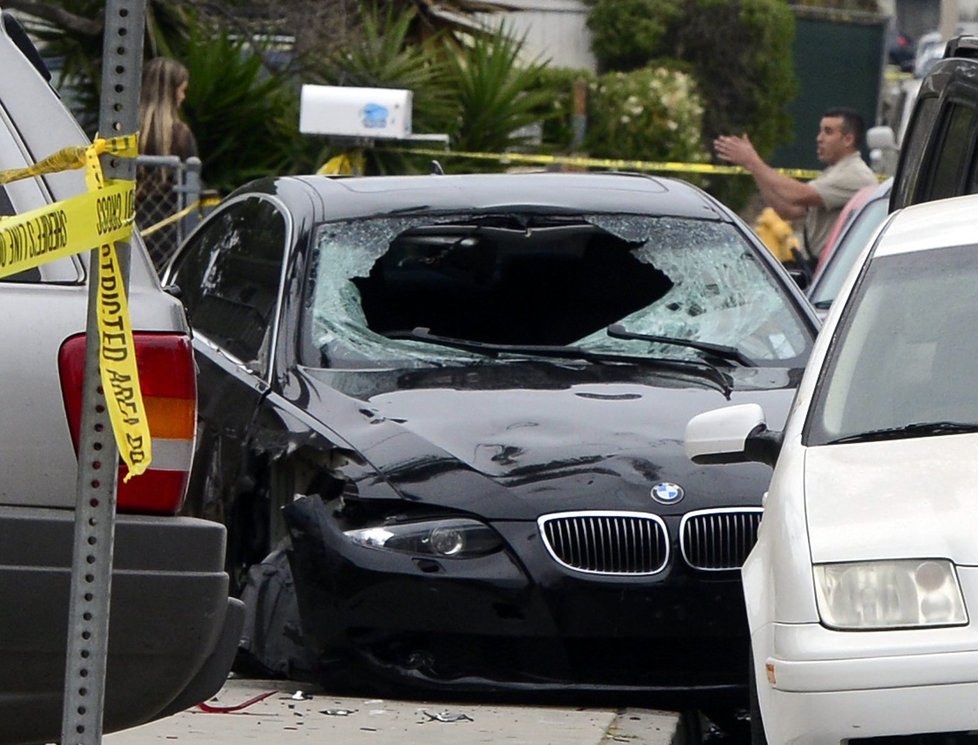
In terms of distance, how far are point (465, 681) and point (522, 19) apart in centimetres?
2494

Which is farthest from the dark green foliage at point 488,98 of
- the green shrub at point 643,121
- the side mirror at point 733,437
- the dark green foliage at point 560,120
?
the side mirror at point 733,437

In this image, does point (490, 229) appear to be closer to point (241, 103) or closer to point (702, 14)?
point (241, 103)

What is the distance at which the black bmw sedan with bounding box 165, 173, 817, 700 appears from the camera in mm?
5461

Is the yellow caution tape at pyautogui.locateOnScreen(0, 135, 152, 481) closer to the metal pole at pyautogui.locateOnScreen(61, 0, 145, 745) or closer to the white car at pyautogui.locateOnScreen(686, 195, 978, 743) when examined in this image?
the metal pole at pyautogui.locateOnScreen(61, 0, 145, 745)

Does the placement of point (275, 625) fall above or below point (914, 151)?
below

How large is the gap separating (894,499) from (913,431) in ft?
1.37

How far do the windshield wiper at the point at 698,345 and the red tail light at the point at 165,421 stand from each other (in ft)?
Result: 10.3

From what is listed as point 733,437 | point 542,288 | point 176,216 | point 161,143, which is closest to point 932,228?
point 733,437

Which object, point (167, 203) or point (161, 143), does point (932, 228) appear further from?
point (161, 143)

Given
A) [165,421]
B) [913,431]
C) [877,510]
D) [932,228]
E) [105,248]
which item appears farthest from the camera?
[932,228]

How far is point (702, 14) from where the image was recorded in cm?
2959

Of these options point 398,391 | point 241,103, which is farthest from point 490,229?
point 241,103

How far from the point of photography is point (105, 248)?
3154mm

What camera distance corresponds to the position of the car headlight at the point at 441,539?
546cm
